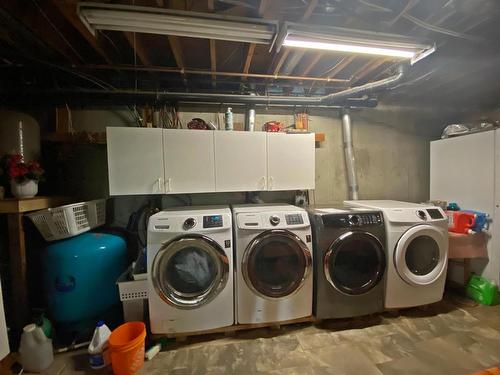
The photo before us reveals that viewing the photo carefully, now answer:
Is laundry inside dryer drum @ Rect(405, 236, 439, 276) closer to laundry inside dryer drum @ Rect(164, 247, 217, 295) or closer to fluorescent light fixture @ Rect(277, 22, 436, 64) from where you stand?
fluorescent light fixture @ Rect(277, 22, 436, 64)

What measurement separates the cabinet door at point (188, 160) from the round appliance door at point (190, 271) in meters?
0.63

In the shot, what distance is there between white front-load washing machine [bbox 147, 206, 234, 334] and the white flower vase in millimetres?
1101

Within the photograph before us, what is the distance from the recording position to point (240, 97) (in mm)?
2574

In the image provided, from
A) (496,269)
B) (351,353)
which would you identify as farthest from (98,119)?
(496,269)

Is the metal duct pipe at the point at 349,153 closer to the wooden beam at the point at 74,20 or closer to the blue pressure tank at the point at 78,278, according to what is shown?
the wooden beam at the point at 74,20

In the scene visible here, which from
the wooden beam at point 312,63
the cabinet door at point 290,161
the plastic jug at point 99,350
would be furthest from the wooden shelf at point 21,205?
the wooden beam at point 312,63

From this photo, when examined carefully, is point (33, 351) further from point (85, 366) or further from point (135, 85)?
point (135, 85)

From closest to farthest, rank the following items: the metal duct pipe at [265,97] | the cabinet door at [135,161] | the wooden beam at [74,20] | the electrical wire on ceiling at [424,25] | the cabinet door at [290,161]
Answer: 1. the wooden beam at [74,20]
2. the electrical wire on ceiling at [424,25]
3. the cabinet door at [135,161]
4. the metal duct pipe at [265,97]
5. the cabinet door at [290,161]

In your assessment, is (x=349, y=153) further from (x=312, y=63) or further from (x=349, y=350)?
(x=349, y=350)

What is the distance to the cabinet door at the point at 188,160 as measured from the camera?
2.20m

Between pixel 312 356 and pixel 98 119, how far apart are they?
324 centimetres

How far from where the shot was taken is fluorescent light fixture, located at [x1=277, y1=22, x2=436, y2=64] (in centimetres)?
160

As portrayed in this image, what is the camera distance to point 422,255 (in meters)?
2.22

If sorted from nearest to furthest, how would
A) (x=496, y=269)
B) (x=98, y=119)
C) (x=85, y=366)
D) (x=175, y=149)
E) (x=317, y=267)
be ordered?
(x=85, y=366) → (x=317, y=267) → (x=175, y=149) → (x=496, y=269) → (x=98, y=119)
